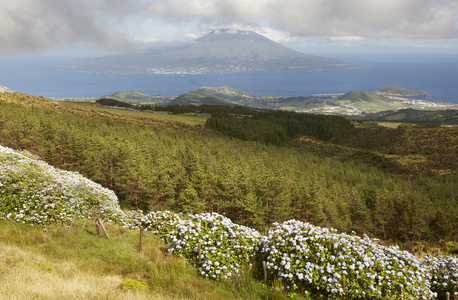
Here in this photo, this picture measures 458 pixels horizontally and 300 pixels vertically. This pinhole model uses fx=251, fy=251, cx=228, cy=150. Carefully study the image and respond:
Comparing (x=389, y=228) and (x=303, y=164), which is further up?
(x=303, y=164)

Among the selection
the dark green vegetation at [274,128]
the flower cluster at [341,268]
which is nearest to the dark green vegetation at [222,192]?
the flower cluster at [341,268]

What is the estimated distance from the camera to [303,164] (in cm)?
8962

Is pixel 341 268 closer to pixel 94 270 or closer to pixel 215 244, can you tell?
pixel 215 244

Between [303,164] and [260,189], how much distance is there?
171 ft

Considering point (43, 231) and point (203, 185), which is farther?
point (203, 185)

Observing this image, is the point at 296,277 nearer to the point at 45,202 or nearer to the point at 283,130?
the point at 45,202

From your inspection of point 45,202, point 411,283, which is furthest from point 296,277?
point 45,202

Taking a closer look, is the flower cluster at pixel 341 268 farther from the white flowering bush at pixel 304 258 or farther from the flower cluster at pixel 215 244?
the flower cluster at pixel 215 244

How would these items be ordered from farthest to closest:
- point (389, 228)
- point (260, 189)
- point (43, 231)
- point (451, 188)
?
point (451, 188), point (389, 228), point (260, 189), point (43, 231)

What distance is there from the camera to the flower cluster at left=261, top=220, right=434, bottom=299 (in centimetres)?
944

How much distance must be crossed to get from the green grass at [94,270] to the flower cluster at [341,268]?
1093mm

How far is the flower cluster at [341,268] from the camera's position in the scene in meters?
9.44

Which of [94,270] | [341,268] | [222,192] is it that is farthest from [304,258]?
[222,192]

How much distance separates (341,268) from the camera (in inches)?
384
